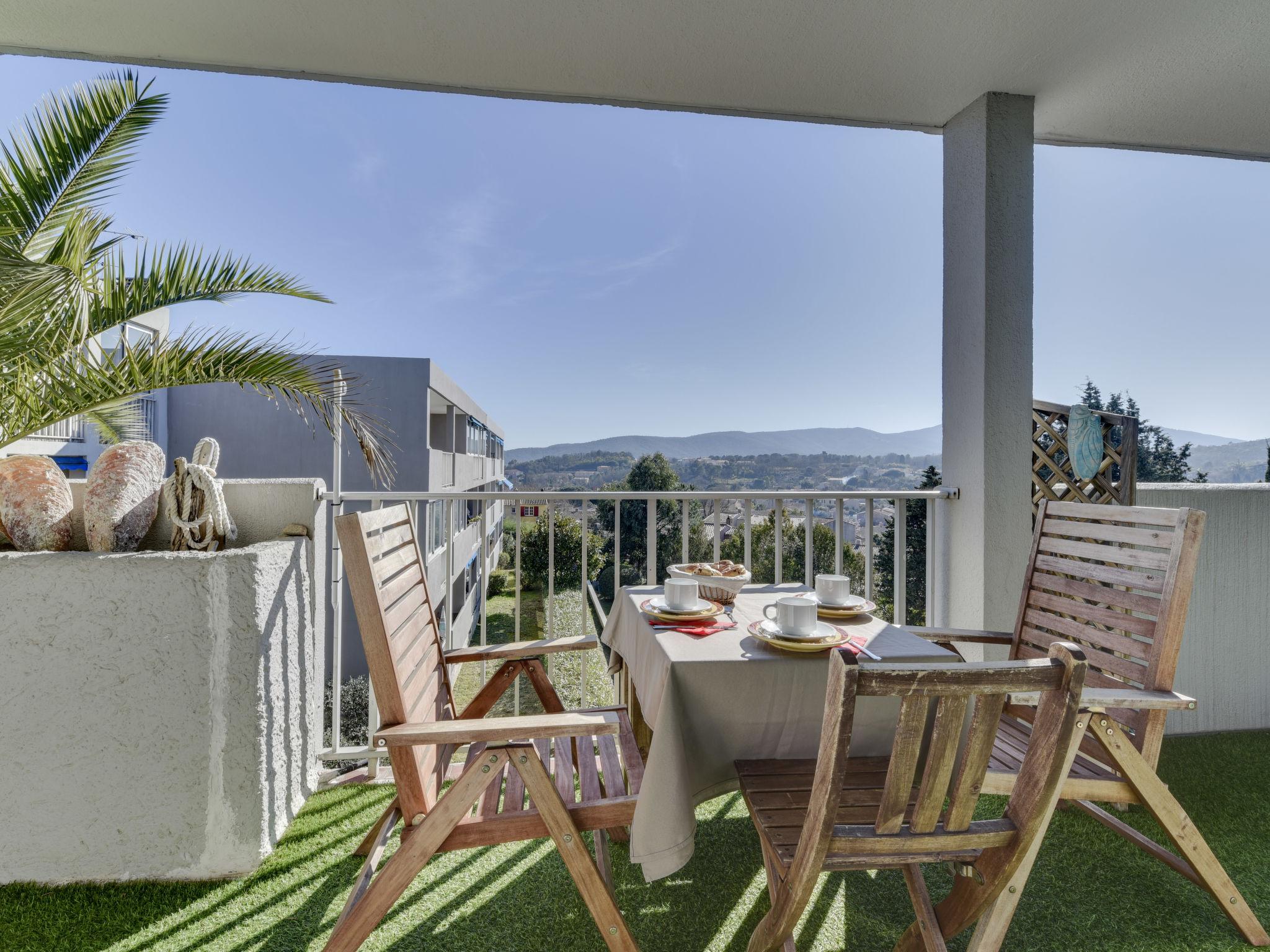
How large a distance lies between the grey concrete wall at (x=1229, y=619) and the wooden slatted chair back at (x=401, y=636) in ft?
10.3

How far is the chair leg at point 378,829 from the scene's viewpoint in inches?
60.2

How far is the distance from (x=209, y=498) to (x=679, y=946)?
186 cm

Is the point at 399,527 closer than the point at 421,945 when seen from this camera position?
No

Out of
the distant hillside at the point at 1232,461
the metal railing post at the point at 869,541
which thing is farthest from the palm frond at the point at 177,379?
the distant hillside at the point at 1232,461

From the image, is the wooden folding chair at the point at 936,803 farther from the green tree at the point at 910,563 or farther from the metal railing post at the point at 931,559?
the green tree at the point at 910,563

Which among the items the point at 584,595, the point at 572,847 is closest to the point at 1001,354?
the point at 584,595

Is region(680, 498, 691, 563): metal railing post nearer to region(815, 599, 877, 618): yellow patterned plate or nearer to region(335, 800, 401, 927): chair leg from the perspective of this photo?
region(815, 599, 877, 618): yellow patterned plate

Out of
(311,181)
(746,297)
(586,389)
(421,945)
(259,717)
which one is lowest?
(421,945)

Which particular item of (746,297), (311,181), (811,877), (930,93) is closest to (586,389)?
(746,297)

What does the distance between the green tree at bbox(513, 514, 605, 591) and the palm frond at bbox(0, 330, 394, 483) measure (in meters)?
12.7

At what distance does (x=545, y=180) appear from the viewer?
759 inches

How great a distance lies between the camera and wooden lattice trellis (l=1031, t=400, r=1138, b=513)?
2.42 m

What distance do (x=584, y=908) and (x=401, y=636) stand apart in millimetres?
922

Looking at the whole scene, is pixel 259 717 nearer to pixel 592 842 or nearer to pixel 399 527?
pixel 399 527
